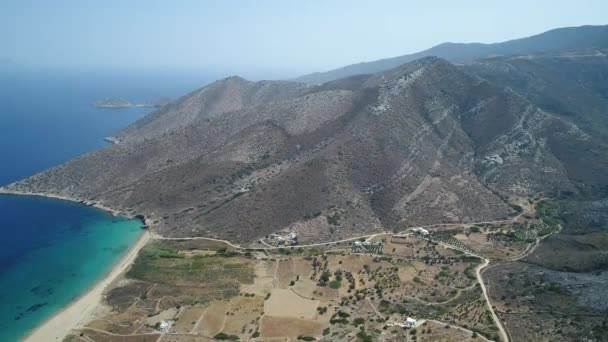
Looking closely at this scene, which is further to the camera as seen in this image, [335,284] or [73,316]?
[335,284]

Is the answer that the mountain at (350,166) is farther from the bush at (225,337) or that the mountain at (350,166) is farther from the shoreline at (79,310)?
the bush at (225,337)

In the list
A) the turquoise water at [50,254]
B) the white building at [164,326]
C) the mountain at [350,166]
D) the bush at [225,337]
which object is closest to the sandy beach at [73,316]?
the turquoise water at [50,254]

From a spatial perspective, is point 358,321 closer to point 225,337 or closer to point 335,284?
point 335,284

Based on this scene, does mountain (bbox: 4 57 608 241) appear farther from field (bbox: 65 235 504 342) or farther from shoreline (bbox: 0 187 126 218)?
field (bbox: 65 235 504 342)

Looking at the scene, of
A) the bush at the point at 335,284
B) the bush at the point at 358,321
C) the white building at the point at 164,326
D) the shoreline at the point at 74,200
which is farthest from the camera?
the shoreline at the point at 74,200

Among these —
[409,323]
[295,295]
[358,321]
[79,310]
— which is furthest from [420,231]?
[79,310]

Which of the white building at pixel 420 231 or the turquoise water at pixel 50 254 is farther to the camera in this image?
the white building at pixel 420 231
